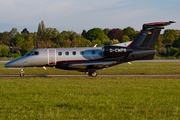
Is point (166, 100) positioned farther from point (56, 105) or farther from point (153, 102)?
point (56, 105)

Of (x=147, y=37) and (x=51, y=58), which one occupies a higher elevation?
(x=147, y=37)

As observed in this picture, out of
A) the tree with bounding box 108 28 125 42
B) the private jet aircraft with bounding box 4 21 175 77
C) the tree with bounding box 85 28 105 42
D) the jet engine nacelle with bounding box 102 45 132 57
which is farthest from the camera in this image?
the tree with bounding box 108 28 125 42

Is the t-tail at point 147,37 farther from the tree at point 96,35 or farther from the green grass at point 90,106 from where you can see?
the tree at point 96,35

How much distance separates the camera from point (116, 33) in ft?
605

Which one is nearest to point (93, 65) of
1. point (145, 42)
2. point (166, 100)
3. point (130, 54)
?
point (130, 54)

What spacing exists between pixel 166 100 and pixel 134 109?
312 centimetres

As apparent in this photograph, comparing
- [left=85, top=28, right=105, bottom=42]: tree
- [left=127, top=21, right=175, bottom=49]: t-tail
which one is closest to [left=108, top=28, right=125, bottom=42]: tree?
[left=85, top=28, right=105, bottom=42]: tree

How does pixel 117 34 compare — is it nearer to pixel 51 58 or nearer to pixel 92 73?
pixel 92 73

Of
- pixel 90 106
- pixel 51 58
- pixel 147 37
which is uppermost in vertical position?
pixel 147 37

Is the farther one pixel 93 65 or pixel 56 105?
pixel 93 65

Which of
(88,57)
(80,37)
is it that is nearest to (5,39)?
(80,37)

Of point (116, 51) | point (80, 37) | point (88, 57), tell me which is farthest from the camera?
point (80, 37)

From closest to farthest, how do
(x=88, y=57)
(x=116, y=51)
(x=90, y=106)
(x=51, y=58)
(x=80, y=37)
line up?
1. (x=90, y=106)
2. (x=116, y=51)
3. (x=88, y=57)
4. (x=51, y=58)
5. (x=80, y=37)

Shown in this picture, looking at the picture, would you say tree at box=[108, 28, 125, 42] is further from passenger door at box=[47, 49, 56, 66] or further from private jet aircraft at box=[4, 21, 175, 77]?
passenger door at box=[47, 49, 56, 66]
